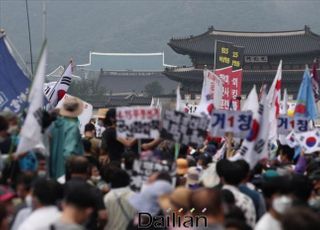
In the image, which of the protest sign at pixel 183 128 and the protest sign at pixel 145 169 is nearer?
the protest sign at pixel 145 169

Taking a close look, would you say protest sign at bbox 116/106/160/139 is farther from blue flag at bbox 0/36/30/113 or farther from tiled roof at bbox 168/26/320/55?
tiled roof at bbox 168/26/320/55

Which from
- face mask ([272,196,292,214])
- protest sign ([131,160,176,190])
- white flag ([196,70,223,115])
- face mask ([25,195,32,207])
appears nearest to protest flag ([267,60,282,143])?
white flag ([196,70,223,115])

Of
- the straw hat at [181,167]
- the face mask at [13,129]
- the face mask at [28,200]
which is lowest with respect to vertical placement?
the face mask at [28,200]

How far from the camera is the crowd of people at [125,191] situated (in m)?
4.68

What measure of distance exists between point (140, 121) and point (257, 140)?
1.36 m

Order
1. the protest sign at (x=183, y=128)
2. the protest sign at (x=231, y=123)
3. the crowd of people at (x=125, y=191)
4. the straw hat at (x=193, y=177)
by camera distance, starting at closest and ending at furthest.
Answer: the crowd of people at (x=125, y=191) < the protest sign at (x=183, y=128) < the straw hat at (x=193, y=177) < the protest sign at (x=231, y=123)

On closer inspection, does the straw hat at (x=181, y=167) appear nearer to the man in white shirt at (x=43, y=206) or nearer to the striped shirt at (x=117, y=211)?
the striped shirt at (x=117, y=211)

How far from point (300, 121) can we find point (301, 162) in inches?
113

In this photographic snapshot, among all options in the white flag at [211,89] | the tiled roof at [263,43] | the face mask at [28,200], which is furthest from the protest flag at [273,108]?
the tiled roof at [263,43]

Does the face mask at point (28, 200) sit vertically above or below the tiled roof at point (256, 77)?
below

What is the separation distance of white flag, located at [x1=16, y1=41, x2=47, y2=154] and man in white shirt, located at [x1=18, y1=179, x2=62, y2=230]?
0.92 m

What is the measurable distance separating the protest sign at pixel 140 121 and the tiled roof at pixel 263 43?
125ft

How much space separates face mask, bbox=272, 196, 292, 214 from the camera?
193 inches

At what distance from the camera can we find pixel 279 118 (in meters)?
11.3
